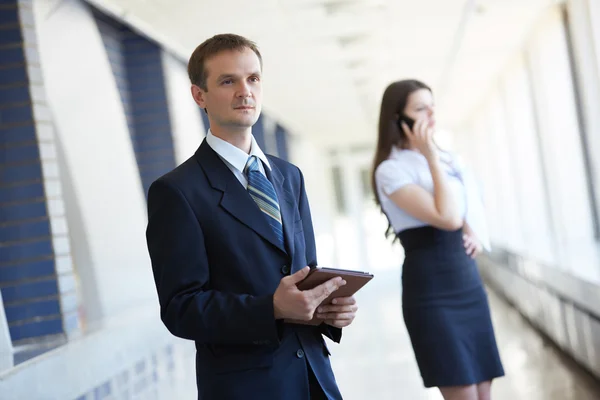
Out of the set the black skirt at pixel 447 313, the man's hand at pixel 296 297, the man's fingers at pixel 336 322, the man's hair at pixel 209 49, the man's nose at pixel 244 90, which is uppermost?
the man's hair at pixel 209 49

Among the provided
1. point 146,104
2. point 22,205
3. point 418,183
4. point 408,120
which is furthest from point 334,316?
point 146,104

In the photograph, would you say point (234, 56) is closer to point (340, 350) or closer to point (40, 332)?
point (40, 332)

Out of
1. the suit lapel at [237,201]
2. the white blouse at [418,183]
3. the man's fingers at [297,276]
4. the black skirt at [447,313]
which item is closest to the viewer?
the man's fingers at [297,276]

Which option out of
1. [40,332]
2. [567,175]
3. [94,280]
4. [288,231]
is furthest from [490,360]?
[567,175]

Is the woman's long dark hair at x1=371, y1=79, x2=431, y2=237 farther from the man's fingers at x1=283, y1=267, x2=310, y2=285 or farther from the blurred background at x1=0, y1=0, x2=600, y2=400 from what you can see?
the blurred background at x1=0, y1=0, x2=600, y2=400

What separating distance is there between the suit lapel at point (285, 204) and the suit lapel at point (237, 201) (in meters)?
0.04

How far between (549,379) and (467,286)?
114 inches

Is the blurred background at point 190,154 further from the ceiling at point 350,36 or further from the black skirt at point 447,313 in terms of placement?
the black skirt at point 447,313

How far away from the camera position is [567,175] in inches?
299

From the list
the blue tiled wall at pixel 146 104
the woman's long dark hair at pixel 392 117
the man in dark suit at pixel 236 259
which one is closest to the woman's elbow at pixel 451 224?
the woman's long dark hair at pixel 392 117

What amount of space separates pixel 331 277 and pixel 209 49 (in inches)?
21.3

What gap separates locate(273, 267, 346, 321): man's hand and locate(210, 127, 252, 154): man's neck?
1.16ft

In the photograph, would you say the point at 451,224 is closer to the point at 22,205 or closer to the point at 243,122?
the point at 243,122

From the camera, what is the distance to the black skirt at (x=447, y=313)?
235cm
